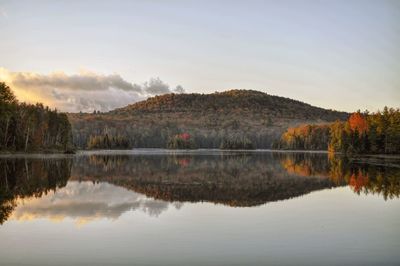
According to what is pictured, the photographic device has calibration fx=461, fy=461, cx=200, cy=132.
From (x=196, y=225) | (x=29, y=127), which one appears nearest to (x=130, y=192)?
(x=196, y=225)

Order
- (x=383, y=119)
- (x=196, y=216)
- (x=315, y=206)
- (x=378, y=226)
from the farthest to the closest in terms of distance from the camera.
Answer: (x=383, y=119) < (x=315, y=206) < (x=196, y=216) < (x=378, y=226)

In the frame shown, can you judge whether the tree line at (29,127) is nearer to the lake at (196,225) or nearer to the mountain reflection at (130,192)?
the mountain reflection at (130,192)

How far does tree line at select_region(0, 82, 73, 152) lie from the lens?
3504 inches

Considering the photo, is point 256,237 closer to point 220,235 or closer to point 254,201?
point 220,235

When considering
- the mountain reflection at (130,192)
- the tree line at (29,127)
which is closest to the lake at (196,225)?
the mountain reflection at (130,192)

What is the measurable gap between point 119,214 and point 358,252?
1214 centimetres

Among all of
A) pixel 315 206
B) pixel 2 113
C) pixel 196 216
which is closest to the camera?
pixel 196 216

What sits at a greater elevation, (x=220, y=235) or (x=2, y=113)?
(x=2, y=113)

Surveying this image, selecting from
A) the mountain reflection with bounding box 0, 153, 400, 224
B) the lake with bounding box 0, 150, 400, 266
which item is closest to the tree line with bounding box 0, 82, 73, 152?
the mountain reflection with bounding box 0, 153, 400, 224

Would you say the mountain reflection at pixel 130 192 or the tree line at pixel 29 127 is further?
the tree line at pixel 29 127

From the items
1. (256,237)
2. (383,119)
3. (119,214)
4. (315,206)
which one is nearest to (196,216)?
(119,214)

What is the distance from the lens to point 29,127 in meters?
101

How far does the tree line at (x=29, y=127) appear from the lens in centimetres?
8900

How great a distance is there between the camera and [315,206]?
27.0 meters
